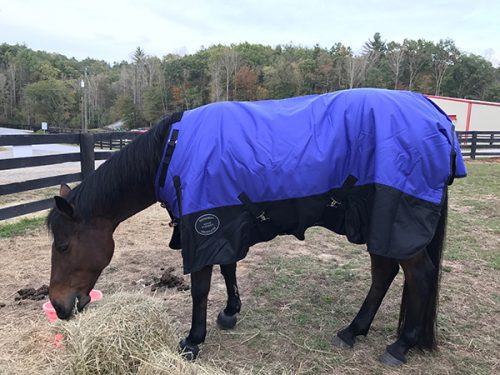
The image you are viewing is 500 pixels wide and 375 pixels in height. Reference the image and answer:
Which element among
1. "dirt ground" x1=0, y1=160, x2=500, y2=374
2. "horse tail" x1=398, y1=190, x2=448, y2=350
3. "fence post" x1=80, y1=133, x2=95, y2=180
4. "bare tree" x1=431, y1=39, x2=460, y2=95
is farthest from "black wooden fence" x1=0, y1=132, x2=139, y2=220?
"bare tree" x1=431, y1=39, x2=460, y2=95

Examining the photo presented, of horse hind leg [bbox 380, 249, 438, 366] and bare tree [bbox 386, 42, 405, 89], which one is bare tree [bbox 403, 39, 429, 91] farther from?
horse hind leg [bbox 380, 249, 438, 366]

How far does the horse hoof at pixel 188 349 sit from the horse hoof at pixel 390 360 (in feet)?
3.83

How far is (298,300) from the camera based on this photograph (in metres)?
3.35

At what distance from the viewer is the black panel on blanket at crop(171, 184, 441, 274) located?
2.19 meters

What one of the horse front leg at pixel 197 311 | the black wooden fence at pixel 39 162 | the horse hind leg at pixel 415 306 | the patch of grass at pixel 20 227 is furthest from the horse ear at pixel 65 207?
the patch of grass at pixel 20 227

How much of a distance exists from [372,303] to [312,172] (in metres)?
1.15

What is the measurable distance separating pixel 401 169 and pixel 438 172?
9.6 inches

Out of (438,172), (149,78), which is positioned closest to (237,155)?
(438,172)

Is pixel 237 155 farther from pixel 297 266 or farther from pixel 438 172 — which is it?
pixel 297 266

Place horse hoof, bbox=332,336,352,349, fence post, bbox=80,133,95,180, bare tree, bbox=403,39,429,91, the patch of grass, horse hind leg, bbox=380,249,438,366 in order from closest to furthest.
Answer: horse hind leg, bbox=380,249,438,366
horse hoof, bbox=332,336,352,349
the patch of grass
fence post, bbox=80,133,95,180
bare tree, bbox=403,39,429,91

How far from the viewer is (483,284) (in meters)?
3.64

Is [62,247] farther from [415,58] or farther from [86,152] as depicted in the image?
[415,58]

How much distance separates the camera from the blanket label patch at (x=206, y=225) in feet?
7.23

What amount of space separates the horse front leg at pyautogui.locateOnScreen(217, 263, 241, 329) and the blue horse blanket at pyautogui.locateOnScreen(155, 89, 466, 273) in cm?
64
